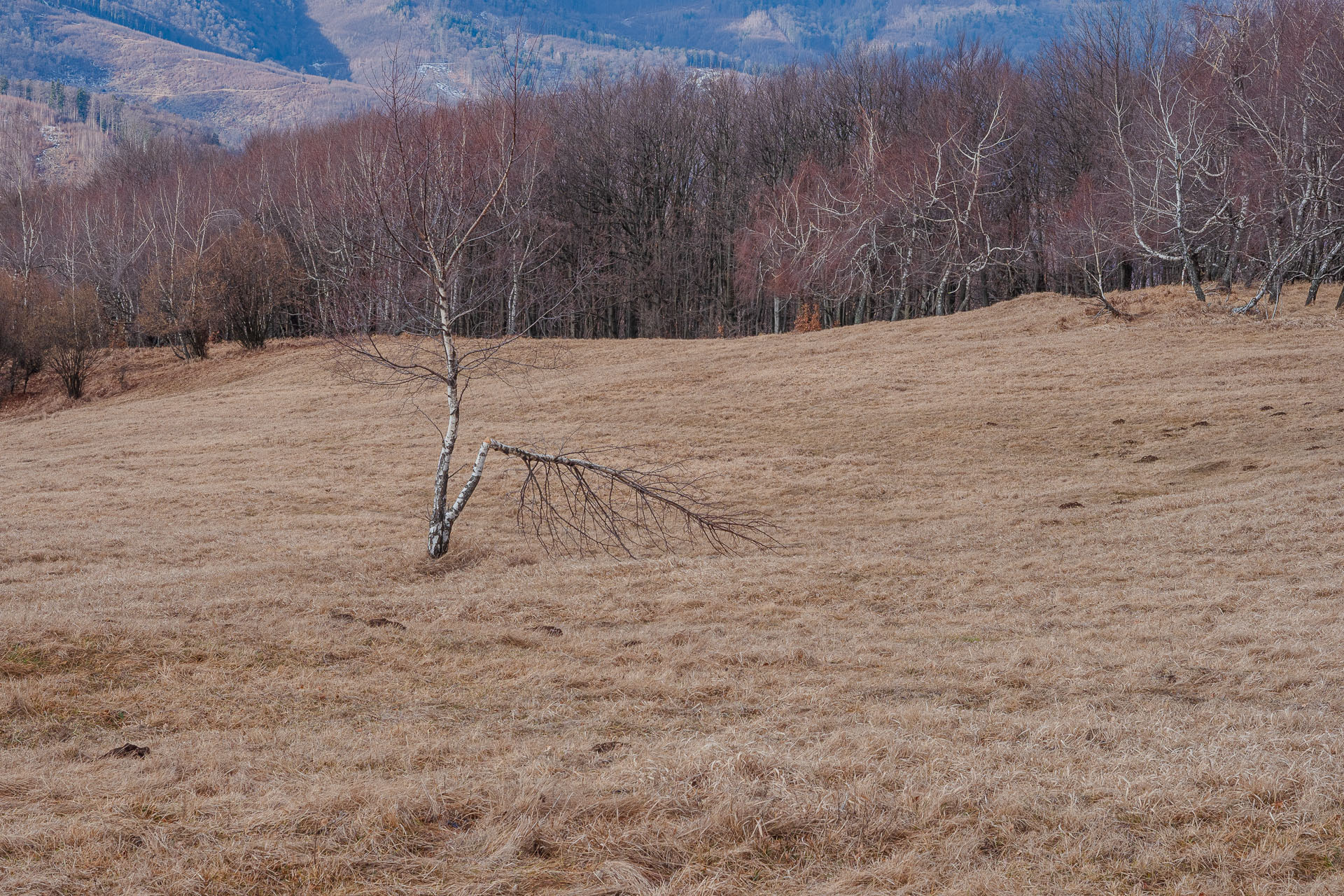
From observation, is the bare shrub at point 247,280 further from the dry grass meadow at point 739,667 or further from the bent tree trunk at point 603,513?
the bent tree trunk at point 603,513

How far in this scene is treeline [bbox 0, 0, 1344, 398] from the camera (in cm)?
3381

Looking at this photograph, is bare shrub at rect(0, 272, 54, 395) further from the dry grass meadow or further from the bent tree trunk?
the bent tree trunk

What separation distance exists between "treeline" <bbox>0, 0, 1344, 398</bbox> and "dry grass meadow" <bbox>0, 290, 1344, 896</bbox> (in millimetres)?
6903

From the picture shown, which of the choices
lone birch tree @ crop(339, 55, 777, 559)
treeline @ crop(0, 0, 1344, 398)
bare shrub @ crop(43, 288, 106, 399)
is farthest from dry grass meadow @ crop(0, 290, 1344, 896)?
bare shrub @ crop(43, 288, 106, 399)

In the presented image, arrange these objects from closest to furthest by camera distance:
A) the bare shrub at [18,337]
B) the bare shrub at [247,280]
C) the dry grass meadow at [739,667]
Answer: the dry grass meadow at [739,667] → the bare shrub at [18,337] → the bare shrub at [247,280]

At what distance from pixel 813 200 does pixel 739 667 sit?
42359 millimetres

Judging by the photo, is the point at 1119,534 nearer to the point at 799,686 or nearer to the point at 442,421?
the point at 799,686

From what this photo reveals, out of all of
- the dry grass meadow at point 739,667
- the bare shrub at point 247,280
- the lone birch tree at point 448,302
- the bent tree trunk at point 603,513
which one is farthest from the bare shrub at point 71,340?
the lone birch tree at point 448,302

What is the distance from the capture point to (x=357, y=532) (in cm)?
1584

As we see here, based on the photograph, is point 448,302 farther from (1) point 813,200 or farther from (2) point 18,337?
(2) point 18,337

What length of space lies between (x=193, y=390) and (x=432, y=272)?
31.1 meters

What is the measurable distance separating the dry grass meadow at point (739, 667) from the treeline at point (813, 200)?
22.6 ft

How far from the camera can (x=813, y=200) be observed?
48062mm

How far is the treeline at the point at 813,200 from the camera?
111 feet
